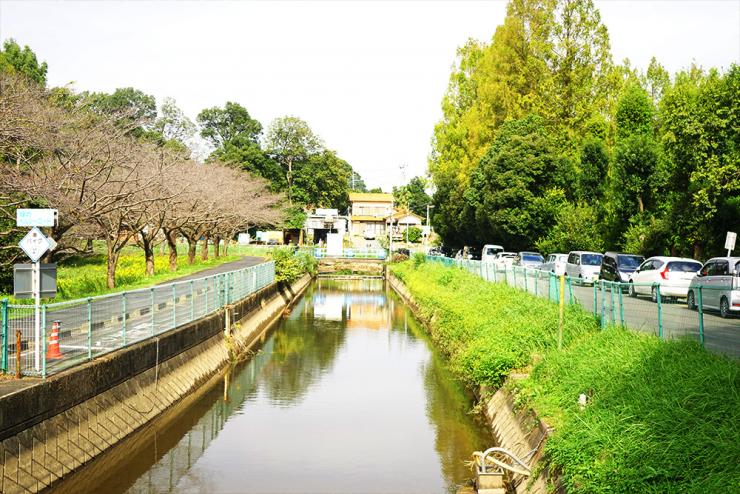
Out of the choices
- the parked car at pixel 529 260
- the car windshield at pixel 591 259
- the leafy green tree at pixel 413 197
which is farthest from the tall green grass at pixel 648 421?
the leafy green tree at pixel 413 197

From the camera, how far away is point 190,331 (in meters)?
19.3

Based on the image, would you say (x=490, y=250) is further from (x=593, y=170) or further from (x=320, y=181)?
(x=320, y=181)

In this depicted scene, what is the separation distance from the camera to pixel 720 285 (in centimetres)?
1862

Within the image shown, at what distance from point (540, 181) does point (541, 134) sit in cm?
331

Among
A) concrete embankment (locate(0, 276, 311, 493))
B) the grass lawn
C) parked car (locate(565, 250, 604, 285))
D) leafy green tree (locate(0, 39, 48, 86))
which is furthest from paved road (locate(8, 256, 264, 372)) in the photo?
leafy green tree (locate(0, 39, 48, 86))

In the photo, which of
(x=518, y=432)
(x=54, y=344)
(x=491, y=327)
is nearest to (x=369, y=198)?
(x=491, y=327)

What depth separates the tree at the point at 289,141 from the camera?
293 feet

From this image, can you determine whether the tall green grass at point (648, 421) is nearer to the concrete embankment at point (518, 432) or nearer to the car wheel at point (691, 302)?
the concrete embankment at point (518, 432)

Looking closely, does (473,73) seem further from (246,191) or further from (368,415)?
(368,415)

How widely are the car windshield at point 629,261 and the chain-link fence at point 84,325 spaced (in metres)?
17.2

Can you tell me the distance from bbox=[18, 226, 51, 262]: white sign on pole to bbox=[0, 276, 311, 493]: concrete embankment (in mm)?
1993

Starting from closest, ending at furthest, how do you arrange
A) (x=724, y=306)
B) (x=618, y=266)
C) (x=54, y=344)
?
(x=54, y=344) < (x=724, y=306) < (x=618, y=266)

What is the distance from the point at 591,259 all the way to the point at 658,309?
20.1 metres

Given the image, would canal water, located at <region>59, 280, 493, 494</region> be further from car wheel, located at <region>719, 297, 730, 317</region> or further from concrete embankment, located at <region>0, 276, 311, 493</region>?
car wheel, located at <region>719, 297, 730, 317</region>
